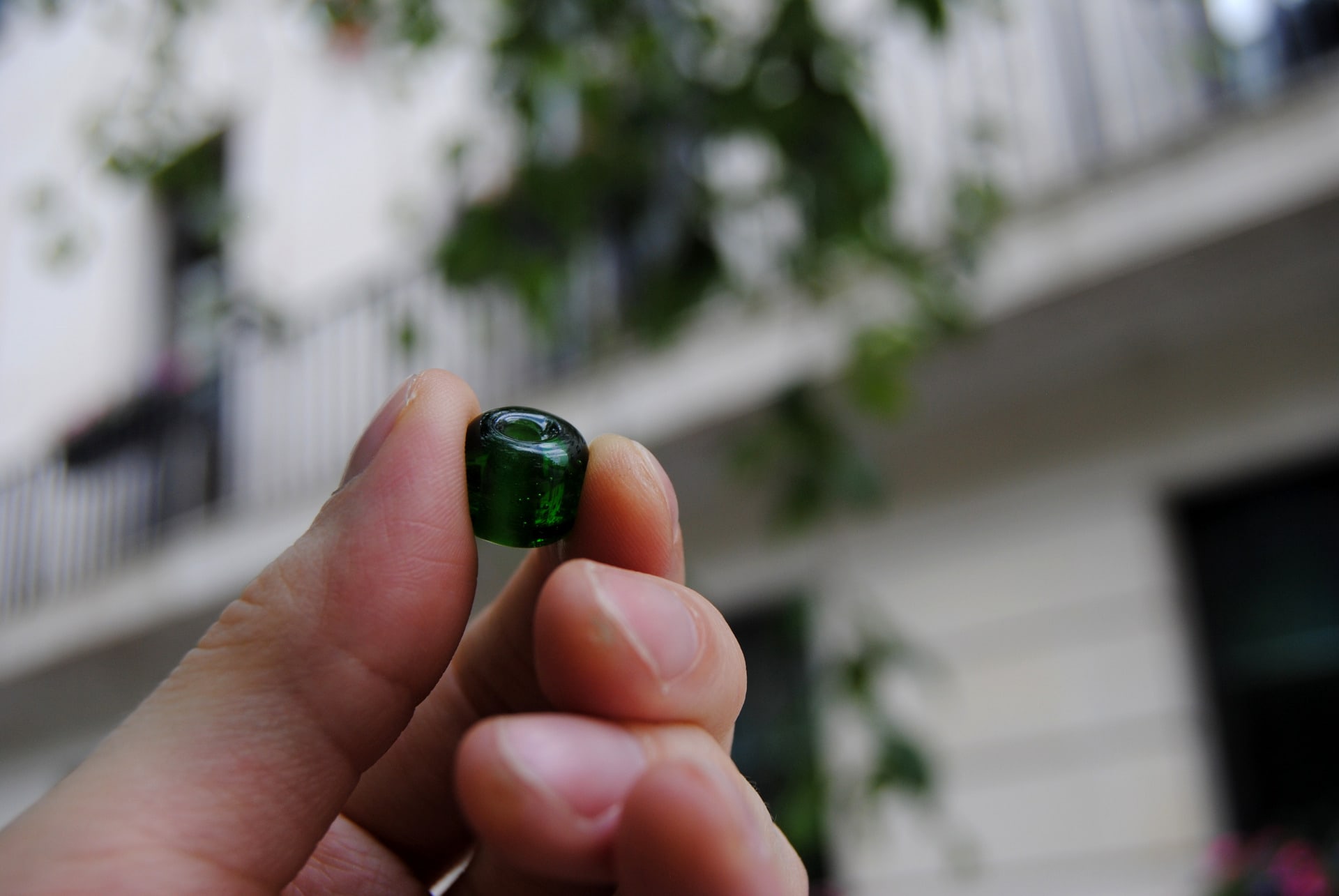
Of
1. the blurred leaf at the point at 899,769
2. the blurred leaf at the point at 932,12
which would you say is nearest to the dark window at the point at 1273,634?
the blurred leaf at the point at 899,769

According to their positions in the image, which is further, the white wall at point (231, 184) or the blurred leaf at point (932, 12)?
the white wall at point (231, 184)

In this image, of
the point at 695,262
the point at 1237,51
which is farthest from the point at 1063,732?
the point at 695,262

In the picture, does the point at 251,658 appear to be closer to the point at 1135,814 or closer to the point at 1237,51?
the point at 1135,814

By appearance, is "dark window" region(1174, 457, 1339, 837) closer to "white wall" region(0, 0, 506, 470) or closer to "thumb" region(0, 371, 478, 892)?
"white wall" region(0, 0, 506, 470)

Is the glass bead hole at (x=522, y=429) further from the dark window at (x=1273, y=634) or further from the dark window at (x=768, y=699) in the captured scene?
the dark window at (x=1273, y=634)

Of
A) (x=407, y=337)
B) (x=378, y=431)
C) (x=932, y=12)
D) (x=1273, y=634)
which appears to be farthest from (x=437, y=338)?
(x=378, y=431)

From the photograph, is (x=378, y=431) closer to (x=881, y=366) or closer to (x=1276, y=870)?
(x=881, y=366)
